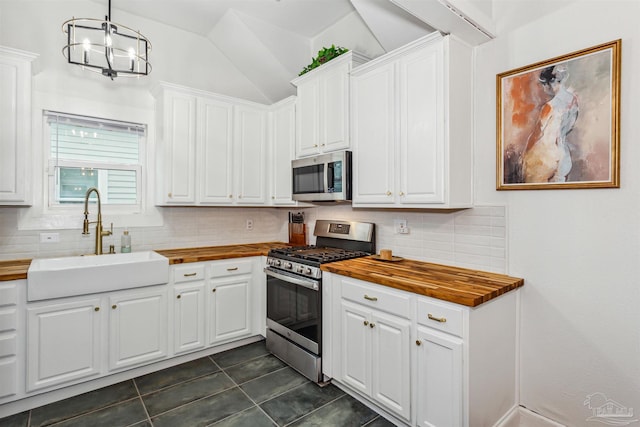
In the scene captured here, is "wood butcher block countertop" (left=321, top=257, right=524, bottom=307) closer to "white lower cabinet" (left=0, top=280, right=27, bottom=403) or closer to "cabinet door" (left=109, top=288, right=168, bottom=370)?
"cabinet door" (left=109, top=288, right=168, bottom=370)

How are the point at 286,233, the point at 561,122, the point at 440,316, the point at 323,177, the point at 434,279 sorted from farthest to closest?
the point at 286,233 → the point at 323,177 → the point at 434,279 → the point at 561,122 → the point at 440,316

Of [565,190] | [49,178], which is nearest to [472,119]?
[565,190]

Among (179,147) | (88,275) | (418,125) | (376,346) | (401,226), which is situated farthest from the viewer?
(179,147)

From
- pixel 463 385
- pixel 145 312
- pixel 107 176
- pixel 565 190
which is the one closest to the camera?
pixel 463 385

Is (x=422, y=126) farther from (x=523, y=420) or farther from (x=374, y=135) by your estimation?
(x=523, y=420)

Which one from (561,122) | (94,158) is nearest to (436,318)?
(561,122)

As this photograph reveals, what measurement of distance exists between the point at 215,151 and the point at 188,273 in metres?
1.24

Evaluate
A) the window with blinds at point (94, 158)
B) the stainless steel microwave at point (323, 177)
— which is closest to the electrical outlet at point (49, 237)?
the window with blinds at point (94, 158)

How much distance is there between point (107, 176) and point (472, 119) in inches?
125

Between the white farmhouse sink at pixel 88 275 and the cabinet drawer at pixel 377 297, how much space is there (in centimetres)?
153

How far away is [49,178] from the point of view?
Result: 2811mm

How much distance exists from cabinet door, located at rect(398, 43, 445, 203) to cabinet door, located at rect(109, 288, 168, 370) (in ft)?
7.05

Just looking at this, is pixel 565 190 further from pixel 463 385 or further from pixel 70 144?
pixel 70 144

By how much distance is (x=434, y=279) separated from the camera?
201 centimetres
